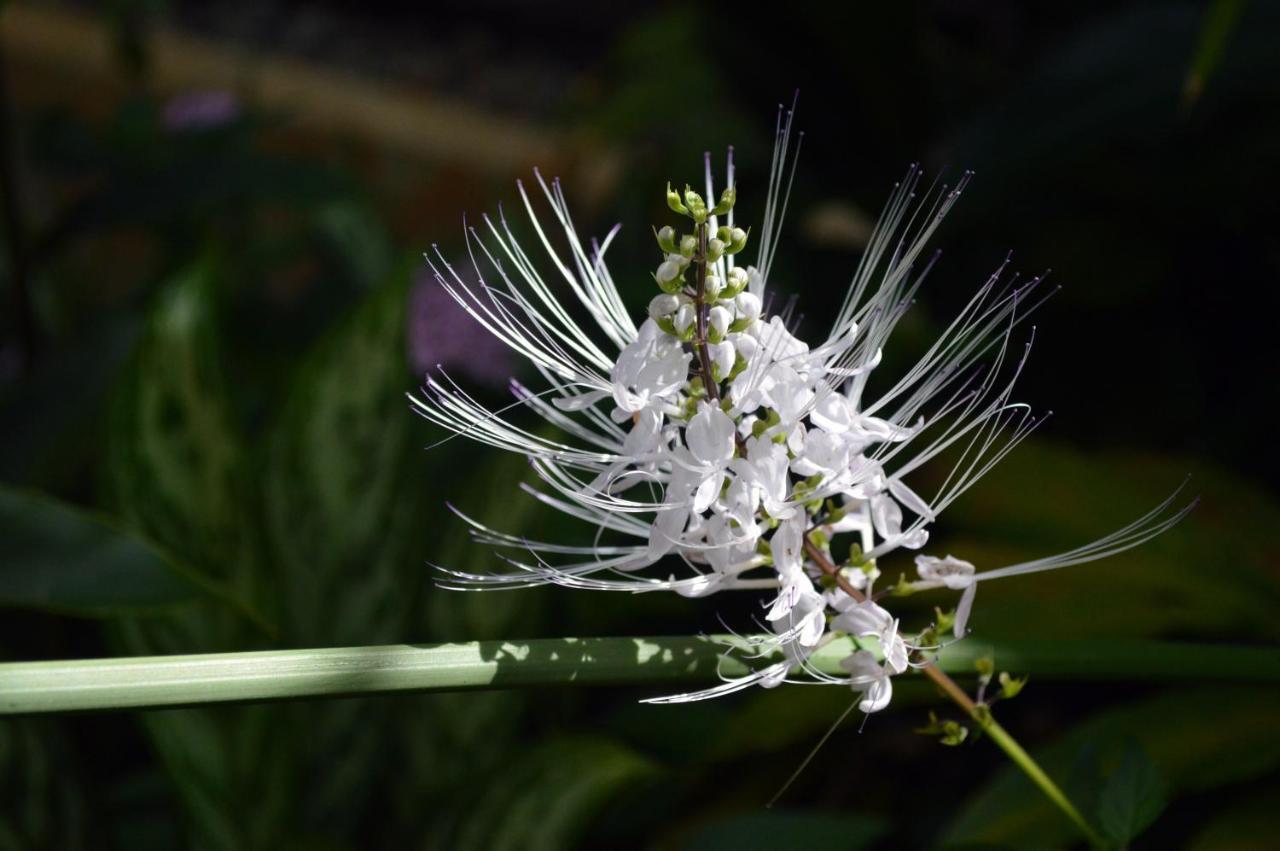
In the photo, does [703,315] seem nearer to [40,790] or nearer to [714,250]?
[714,250]

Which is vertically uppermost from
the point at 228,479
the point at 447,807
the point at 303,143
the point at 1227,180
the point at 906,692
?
the point at 303,143

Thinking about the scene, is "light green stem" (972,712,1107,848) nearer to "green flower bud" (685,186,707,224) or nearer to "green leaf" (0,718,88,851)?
"green flower bud" (685,186,707,224)

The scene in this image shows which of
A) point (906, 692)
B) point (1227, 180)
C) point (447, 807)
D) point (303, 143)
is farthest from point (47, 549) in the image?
point (303, 143)

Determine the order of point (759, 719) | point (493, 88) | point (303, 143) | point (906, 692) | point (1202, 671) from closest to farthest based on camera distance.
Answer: point (1202, 671)
point (906, 692)
point (759, 719)
point (303, 143)
point (493, 88)

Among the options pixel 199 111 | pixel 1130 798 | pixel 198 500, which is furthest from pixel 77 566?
pixel 199 111

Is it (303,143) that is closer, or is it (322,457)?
(322,457)

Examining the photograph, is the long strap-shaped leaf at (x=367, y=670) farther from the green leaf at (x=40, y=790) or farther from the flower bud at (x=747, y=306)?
the green leaf at (x=40, y=790)

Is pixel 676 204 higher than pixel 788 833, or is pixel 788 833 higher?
pixel 676 204

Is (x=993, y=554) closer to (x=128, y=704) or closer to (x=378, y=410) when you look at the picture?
(x=378, y=410)
